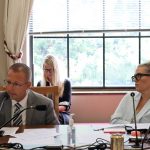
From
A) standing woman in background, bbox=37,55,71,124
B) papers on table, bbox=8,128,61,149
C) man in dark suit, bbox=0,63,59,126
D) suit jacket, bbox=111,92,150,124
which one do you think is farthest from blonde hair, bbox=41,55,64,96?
papers on table, bbox=8,128,61,149

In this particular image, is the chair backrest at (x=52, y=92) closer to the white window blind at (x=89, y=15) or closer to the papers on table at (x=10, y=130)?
the papers on table at (x=10, y=130)

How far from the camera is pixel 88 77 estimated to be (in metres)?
5.06

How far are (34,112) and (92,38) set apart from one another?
8.50ft

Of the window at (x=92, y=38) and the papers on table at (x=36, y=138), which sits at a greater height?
the window at (x=92, y=38)

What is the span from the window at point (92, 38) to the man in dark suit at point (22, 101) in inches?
92.1

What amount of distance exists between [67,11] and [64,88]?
1.07 m

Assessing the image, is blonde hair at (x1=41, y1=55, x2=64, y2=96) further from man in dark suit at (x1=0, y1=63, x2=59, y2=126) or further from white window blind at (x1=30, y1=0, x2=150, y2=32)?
man in dark suit at (x1=0, y1=63, x2=59, y2=126)

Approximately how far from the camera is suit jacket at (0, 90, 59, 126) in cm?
261

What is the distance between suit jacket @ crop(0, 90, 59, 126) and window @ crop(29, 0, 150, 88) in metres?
2.34

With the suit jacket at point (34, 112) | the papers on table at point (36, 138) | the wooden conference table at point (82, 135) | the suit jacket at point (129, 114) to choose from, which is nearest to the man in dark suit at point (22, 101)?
the suit jacket at point (34, 112)

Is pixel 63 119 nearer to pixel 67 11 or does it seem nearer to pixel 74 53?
pixel 74 53

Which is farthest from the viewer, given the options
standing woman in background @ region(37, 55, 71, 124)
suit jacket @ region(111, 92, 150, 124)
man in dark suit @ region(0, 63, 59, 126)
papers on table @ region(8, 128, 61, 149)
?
standing woman in background @ region(37, 55, 71, 124)

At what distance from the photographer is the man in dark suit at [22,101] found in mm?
2604

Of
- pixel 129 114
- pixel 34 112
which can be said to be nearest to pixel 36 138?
pixel 34 112
